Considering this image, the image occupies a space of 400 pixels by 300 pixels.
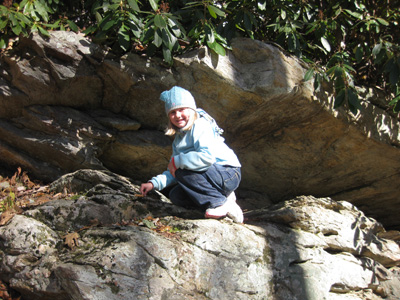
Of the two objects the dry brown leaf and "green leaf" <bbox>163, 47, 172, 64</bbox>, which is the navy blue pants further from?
"green leaf" <bbox>163, 47, 172, 64</bbox>

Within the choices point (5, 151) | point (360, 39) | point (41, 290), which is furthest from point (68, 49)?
point (360, 39)

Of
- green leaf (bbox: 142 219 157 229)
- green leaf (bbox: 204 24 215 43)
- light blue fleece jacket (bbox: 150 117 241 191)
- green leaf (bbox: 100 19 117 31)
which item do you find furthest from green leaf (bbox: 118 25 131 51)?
green leaf (bbox: 142 219 157 229)

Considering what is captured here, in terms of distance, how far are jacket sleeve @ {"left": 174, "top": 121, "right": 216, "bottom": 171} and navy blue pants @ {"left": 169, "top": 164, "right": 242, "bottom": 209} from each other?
0.26 ft

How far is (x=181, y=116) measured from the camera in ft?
12.1

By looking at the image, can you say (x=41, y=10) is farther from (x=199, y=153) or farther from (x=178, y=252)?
(x=178, y=252)

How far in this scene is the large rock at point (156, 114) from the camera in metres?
4.59

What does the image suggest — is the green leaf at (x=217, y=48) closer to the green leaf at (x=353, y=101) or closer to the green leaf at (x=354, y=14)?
the green leaf at (x=353, y=101)

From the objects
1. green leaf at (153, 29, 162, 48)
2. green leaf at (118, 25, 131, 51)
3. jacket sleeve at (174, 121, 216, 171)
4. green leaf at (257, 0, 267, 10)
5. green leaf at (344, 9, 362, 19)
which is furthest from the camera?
green leaf at (344, 9, 362, 19)

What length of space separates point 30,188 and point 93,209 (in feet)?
4.93

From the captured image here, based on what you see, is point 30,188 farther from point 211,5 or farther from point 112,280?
point 211,5

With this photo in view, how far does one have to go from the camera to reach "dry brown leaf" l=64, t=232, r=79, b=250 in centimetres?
310

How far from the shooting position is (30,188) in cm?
474

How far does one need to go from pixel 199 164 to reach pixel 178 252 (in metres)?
0.82

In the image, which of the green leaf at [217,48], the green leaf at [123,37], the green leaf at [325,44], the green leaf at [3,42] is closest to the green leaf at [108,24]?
the green leaf at [123,37]
